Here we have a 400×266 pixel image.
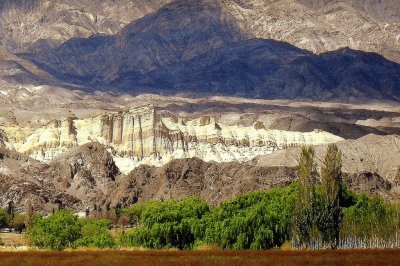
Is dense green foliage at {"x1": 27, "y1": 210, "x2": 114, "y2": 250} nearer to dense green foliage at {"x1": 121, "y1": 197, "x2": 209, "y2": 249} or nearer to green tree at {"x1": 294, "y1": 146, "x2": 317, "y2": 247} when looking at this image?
dense green foliage at {"x1": 121, "y1": 197, "x2": 209, "y2": 249}

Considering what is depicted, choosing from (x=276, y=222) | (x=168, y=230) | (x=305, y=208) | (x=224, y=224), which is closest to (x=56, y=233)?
(x=168, y=230)

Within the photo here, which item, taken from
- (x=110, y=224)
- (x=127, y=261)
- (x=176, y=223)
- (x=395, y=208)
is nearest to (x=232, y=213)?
(x=176, y=223)

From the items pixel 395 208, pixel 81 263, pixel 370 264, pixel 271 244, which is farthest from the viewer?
pixel 395 208

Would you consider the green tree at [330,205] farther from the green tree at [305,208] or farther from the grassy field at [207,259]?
the grassy field at [207,259]

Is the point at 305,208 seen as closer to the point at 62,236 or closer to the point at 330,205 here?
the point at 330,205

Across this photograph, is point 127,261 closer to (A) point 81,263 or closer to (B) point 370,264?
(A) point 81,263

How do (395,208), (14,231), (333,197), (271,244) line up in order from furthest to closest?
(14,231)
(395,208)
(271,244)
(333,197)

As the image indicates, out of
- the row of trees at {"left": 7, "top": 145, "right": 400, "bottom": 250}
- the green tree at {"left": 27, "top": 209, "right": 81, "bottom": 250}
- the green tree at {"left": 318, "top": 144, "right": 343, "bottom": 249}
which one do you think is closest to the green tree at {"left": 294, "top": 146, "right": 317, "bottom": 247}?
the row of trees at {"left": 7, "top": 145, "right": 400, "bottom": 250}
